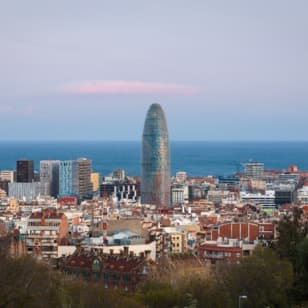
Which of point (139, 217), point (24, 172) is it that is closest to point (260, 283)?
point (139, 217)

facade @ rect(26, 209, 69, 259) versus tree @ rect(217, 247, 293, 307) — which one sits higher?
tree @ rect(217, 247, 293, 307)

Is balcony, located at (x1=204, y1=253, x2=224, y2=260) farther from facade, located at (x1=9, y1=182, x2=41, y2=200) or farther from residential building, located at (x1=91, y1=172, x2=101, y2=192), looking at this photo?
residential building, located at (x1=91, y1=172, x2=101, y2=192)

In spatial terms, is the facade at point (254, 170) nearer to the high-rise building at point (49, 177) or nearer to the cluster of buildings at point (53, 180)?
the cluster of buildings at point (53, 180)

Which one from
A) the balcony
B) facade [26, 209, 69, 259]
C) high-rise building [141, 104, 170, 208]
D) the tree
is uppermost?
high-rise building [141, 104, 170, 208]

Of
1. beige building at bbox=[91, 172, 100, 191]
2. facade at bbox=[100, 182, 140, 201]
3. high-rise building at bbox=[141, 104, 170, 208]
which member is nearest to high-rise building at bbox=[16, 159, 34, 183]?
beige building at bbox=[91, 172, 100, 191]

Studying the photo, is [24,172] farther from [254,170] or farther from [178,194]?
[254,170]

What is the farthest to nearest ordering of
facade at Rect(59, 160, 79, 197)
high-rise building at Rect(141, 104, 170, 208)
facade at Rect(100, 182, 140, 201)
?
facade at Rect(59, 160, 79, 197) < high-rise building at Rect(141, 104, 170, 208) < facade at Rect(100, 182, 140, 201)

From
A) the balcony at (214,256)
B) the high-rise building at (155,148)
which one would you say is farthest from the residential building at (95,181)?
the balcony at (214,256)
